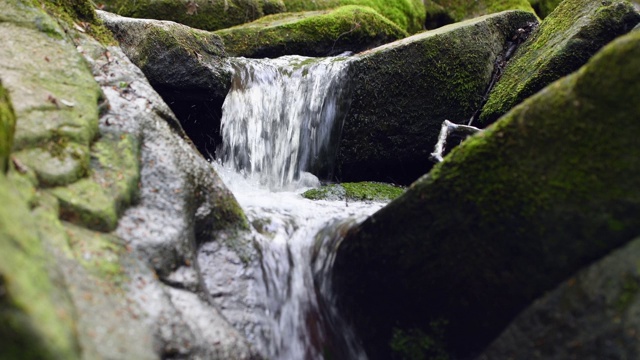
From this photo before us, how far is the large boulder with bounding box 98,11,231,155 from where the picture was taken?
621 centimetres

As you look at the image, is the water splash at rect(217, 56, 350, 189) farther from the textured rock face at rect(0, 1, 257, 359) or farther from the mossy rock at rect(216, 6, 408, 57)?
the textured rock face at rect(0, 1, 257, 359)

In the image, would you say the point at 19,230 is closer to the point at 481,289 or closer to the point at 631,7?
the point at 481,289

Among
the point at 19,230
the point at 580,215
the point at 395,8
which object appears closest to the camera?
the point at 19,230

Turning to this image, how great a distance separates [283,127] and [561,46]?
3.42 m

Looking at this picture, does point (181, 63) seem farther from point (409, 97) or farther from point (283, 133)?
point (409, 97)

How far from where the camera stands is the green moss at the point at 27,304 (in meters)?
1.65

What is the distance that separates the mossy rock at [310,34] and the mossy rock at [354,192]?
274 cm

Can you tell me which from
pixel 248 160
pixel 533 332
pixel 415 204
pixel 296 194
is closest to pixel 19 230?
pixel 415 204

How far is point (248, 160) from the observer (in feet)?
23.0

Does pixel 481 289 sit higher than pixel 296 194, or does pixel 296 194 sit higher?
pixel 481 289

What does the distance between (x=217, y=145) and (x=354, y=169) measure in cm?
183

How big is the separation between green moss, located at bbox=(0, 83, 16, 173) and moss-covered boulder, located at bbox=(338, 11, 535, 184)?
4.61 meters

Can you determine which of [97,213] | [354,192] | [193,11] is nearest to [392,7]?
[193,11]

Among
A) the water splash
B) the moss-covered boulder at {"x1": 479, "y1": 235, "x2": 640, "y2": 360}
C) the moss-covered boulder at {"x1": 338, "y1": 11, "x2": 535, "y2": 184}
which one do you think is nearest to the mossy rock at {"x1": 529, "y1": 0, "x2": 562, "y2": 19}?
the moss-covered boulder at {"x1": 338, "y1": 11, "x2": 535, "y2": 184}
